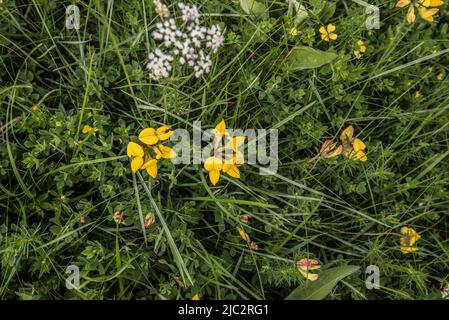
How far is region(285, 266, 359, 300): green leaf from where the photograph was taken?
192 centimetres

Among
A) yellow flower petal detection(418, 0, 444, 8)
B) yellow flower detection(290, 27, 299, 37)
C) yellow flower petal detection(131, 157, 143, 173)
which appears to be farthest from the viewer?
yellow flower petal detection(418, 0, 444, 8)

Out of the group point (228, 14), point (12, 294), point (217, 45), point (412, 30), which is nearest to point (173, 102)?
point (217, 45)

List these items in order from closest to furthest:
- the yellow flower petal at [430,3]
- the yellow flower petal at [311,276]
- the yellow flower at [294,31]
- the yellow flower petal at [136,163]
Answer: the yellow flower petal at [136,163] < the yellow flower petal at [311,276] < the yellow flower at [294,31] < the yellow flower petal at [430,3]

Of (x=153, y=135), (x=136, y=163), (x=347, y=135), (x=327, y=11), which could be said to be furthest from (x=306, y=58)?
(x=136, y=163)

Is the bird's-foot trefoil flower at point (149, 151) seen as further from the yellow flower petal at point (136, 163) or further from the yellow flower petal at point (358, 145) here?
the yellow flower petal at point (358, 145)

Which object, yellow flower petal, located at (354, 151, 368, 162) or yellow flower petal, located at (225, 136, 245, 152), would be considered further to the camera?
yellow flower petal, located at (354, 151, 368, 162)

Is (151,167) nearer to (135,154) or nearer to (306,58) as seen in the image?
(135,154)

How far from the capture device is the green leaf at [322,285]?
1915 mm

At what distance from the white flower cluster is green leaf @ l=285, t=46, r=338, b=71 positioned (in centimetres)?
34

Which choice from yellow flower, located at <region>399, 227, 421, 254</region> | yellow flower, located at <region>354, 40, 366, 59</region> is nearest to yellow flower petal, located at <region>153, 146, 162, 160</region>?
yellow flower, located at <region>354, 40, 366, 59</region>

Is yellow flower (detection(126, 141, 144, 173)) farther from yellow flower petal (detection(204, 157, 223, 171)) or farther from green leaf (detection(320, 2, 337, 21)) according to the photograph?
green leaf (detection(320, 2, 337, 21))

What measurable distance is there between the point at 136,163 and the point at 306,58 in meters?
0.86

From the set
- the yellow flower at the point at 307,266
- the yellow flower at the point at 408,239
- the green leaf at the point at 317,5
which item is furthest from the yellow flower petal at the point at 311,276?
the green leaf at the point at 317,5

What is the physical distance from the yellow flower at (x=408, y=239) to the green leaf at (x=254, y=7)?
1177 millimetres
